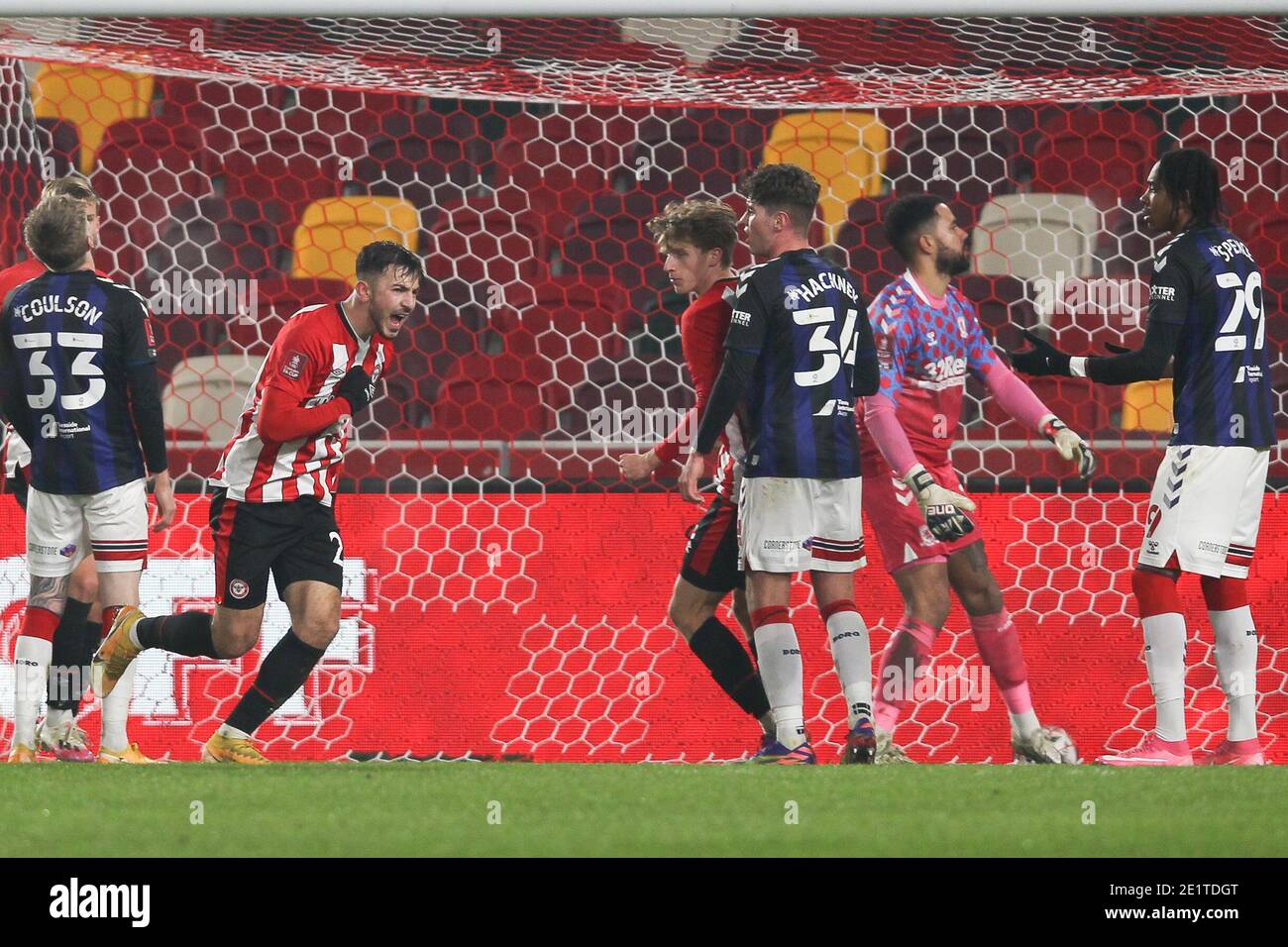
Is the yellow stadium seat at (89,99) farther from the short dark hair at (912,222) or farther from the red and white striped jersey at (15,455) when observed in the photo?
the short dark hair at (912,222)

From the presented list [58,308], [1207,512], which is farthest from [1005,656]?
[58,308]

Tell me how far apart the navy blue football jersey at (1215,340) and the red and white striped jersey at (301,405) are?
75.5 inches

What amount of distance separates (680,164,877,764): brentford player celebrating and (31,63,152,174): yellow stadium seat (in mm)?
3559

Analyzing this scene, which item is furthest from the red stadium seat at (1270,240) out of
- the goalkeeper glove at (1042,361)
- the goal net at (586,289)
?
the goalkeeper glove at (1042,361)

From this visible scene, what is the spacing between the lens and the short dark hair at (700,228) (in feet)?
14.4

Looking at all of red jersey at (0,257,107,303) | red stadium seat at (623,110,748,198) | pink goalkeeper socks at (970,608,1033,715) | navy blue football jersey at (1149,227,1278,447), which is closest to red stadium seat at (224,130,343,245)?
red stadium seat at (623,110,748,198)

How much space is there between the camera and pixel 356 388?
167 inches

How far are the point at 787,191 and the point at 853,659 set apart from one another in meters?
1.11

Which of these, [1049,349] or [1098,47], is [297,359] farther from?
[1098,47]

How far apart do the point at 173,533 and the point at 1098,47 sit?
9.78 ft

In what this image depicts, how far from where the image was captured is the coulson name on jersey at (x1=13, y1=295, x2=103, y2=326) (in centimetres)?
430

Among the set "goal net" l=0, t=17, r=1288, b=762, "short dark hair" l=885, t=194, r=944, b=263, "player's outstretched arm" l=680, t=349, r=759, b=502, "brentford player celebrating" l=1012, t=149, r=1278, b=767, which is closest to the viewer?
"player's outstretched arm" l=680, t=349, r=759, b=502

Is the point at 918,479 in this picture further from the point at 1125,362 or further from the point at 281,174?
the point at 281,174

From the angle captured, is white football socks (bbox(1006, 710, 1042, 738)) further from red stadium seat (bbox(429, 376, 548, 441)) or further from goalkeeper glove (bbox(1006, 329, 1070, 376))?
red stadium seat (bbox(429, 376, 548, 441))
